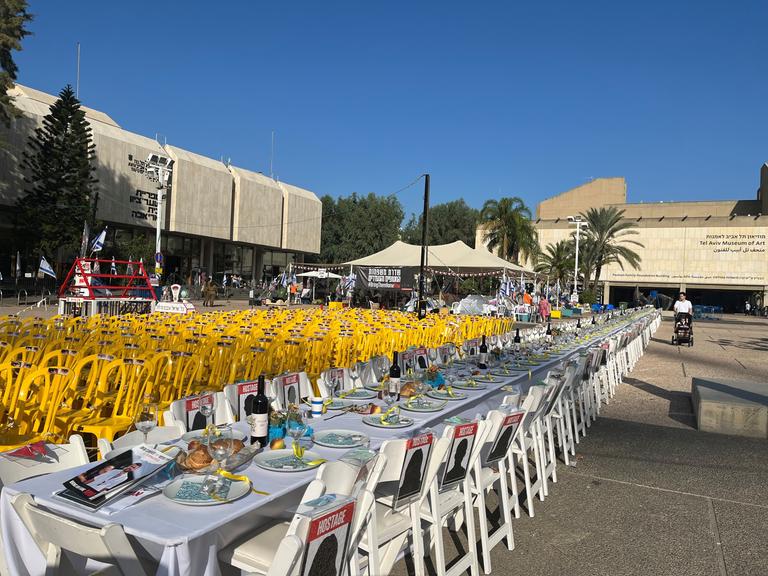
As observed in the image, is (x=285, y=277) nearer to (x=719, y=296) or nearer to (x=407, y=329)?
(x=407, y=329)

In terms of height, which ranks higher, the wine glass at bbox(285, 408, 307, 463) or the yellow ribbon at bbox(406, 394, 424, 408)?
the wine glass at bbox(285, 408, 307, 463)

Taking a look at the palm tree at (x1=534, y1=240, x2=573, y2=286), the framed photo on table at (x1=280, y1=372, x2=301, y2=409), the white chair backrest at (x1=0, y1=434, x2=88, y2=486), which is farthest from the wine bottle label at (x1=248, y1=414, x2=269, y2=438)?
the palm tree at (x1=534, y1=240, x2=573, y2=286)

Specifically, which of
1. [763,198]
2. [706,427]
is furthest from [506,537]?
[763,198]

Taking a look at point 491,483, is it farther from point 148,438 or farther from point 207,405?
point 148,438

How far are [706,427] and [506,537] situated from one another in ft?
13.0

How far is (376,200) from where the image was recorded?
5641cm

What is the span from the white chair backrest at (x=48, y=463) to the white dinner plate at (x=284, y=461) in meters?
0.76

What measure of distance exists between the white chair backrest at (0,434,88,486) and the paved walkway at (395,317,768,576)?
1.80m

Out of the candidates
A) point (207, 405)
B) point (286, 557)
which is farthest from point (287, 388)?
point (286, 557)

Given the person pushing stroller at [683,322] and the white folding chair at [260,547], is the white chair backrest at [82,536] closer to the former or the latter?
the white folding chair at [260,547]

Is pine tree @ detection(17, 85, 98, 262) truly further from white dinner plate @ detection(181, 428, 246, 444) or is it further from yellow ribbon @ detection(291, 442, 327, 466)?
yellow ribbon @ detection(291, 442, 327, 466)

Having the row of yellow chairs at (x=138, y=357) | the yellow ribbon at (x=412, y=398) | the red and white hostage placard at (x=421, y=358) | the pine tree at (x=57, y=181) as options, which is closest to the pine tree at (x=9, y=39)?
the pine tree at (x=57, y=181)

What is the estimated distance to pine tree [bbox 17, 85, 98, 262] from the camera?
99.5ft

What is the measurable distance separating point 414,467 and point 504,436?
38.2 inches
